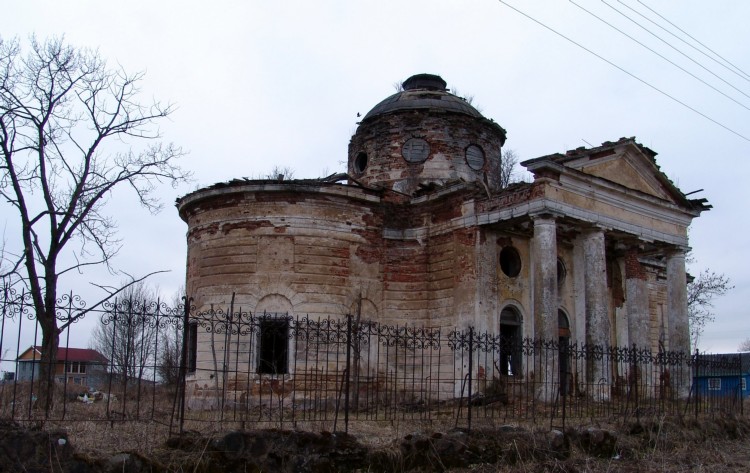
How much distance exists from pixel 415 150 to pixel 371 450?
44.0 ft

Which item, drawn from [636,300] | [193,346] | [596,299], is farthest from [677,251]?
[193,346]

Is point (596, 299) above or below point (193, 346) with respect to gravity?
above

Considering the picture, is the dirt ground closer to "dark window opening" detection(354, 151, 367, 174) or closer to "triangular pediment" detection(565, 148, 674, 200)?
"triangular pediment" detection(565, 148, 674, 200)

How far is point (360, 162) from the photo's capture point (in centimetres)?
2208

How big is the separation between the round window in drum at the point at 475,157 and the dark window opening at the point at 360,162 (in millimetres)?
3162

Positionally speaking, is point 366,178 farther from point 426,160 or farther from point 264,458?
point 264,458

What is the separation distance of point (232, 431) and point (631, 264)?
15152mm

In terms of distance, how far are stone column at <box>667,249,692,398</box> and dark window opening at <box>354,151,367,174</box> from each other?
9.19 metres

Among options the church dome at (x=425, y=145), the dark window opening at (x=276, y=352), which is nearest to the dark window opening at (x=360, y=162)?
the church dome at (x=425, y=145)

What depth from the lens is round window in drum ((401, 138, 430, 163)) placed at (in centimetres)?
2072

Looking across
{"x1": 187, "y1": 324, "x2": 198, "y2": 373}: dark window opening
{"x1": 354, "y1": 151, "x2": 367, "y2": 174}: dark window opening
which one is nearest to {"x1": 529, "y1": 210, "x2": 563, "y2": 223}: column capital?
{"x1": 354, "y1": 151, "x2": 367, "y2": 174}: dark window opening

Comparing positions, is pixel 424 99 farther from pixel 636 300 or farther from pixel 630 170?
pixel 636 300

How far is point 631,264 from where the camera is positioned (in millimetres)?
20156

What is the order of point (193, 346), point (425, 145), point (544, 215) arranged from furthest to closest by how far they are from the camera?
point (425, 145)
point (193, 346)
point (544, 215)
